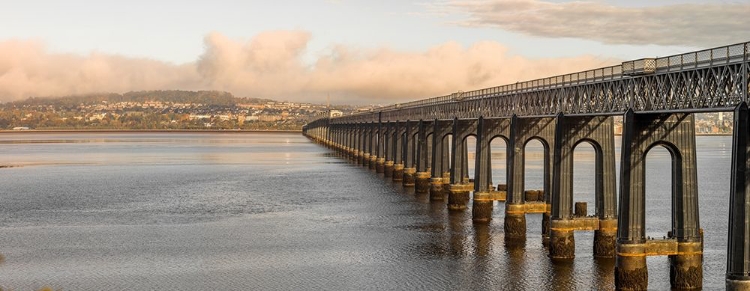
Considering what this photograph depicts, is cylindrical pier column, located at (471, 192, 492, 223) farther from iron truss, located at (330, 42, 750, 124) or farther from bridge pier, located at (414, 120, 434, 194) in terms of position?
bridge pier, located at (414, 120, 434, 194)

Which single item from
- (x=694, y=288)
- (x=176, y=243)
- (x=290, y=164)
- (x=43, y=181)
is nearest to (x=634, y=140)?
(x=694, y=288)

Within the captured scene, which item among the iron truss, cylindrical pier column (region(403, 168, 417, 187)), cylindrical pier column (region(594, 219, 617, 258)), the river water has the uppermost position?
the iron truss

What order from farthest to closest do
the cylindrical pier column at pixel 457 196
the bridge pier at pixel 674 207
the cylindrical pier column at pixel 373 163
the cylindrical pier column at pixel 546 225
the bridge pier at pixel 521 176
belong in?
1. the cylindrical pier column at pixel 373 163
2. the cylindrical pier column at pixel 457 196
3. the bridge pier at pixel 521 176
4. the cylindrical pier column at pixel 546 225
5. the bridge pier at pixel 674 207

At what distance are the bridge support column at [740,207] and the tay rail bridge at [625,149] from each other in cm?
3

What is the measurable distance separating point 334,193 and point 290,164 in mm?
61722

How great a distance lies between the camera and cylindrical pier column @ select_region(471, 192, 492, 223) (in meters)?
66.4

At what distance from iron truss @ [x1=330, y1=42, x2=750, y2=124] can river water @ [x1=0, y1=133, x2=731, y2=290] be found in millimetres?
8791

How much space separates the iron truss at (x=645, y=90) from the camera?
108ft

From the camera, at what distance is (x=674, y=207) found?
41.2m

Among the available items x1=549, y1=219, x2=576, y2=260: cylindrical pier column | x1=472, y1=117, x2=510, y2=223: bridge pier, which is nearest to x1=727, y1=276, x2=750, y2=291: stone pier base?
x1=549, y1=219, x2=576, y2=260: cylindrical pier column

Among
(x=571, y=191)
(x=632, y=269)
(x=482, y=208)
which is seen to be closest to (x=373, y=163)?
(x=482, y=208)

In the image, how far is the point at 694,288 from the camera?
39.5 metres

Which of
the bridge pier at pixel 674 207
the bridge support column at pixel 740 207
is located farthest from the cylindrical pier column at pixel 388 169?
the bridge support column at pixel 740 207

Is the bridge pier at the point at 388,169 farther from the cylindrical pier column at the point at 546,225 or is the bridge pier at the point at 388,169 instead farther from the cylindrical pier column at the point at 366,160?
the cylindrical pier column at the point at 546,225
